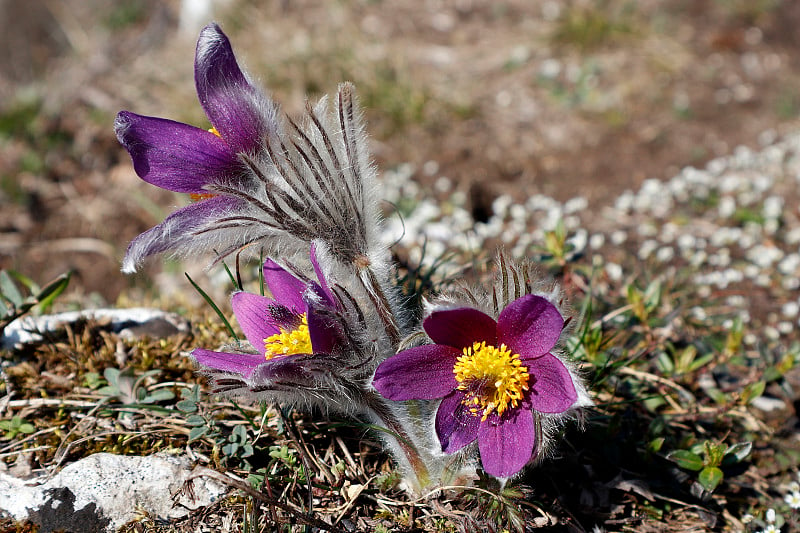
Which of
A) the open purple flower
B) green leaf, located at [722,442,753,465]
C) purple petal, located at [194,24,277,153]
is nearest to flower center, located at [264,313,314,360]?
the open purple flower

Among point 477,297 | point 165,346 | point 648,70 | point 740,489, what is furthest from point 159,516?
point 648,70

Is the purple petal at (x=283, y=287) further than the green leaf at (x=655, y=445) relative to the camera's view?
No

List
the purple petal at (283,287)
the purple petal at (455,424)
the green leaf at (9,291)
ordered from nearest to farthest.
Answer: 1. the purple petal at (455,424)
2. the purple petal at (283,287)
3. the green leaf at (9,291)

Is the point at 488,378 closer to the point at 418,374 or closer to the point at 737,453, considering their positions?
the point at 418,374

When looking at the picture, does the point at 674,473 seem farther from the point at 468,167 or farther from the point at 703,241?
the point at 468,167

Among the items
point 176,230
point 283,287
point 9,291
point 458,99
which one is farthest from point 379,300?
point 458,99

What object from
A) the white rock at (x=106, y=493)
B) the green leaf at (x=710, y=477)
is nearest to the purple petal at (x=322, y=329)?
the white rock at (x=106, y=493)

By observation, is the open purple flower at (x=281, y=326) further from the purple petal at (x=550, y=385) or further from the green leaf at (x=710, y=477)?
the green leaf at (x=710, y=477)
